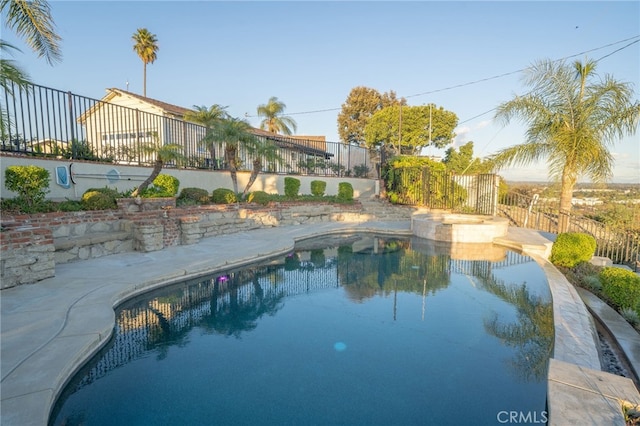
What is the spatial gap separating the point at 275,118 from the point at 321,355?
83.6 ft

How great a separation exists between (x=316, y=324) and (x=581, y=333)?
3466mm

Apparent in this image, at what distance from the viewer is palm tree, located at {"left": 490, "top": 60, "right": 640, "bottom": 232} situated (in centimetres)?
920

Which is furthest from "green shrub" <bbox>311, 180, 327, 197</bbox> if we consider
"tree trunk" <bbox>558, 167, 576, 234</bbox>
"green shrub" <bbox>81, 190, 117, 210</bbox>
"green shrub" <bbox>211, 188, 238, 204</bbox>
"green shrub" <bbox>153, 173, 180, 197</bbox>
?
"tree trunk" <bbox>558, 167, 576, 234</bbox>

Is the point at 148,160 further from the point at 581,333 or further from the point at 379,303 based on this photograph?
the point at 581,333

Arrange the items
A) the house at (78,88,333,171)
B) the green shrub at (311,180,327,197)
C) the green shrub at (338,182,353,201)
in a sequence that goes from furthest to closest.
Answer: the green shrub at (338,182,353,201) < the green shrub at (311,180,327,197) < the house at (78,88,333,171)

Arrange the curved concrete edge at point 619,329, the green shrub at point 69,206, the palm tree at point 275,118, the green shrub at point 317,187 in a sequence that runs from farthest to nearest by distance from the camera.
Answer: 1. the palm tree at point 275,118
2. the green shrub at point 317,187
3. the green shrub at point 69,206
4. the curved concrete edge at point 619,329

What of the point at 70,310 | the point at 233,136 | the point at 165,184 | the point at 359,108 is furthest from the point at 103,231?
the point at 359,108

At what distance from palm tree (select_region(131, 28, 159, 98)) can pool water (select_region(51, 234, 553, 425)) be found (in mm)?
26391

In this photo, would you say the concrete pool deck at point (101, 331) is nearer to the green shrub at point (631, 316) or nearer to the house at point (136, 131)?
the green shrub at point (631, 316)

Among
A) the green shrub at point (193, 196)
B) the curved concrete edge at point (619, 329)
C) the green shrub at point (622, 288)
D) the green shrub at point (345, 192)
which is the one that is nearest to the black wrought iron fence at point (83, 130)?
the green shrub at point (193, 196)

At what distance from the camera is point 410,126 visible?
3095 cm

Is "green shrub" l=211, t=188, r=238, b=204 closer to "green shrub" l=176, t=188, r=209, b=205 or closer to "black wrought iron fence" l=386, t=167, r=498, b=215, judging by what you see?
"green shrub" l=176, t=188, r=209, b=205

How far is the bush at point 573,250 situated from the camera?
7988 millimetres

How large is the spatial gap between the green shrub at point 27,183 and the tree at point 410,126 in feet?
90.3
